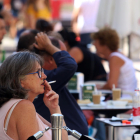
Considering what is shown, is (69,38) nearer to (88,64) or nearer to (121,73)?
(88,64)

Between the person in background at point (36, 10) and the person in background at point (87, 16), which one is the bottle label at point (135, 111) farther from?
the person in background at point (36, 10)

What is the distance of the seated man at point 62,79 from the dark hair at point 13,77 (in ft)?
2.05

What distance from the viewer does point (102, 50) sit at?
5445mm

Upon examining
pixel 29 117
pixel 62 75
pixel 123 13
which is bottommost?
pixel 29 117

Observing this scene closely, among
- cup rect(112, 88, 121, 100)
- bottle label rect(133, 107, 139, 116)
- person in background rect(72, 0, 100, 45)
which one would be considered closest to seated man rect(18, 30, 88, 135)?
bottle label rect(133, 107, 139, 116)

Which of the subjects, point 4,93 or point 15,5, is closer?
point 4,93

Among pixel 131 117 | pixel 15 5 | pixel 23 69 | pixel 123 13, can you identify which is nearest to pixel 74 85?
pixel 123 13

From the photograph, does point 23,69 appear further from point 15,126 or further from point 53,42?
point 53,42

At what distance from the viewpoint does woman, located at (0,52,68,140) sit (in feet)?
6.73

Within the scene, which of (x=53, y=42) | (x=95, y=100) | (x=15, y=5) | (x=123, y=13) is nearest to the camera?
(x=53, y=42)

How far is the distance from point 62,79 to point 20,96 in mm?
707

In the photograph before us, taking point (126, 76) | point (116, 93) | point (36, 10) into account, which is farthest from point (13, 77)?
point (36, 10)

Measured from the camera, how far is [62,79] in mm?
2898

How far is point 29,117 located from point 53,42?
1.26 m
